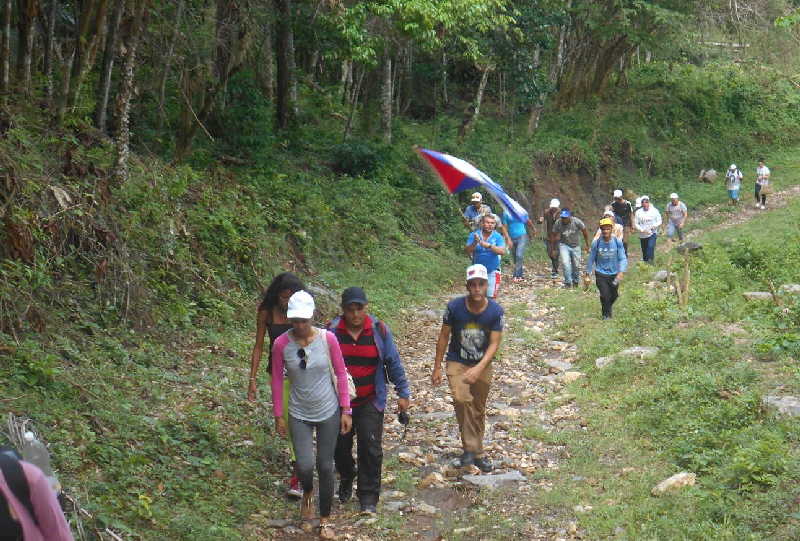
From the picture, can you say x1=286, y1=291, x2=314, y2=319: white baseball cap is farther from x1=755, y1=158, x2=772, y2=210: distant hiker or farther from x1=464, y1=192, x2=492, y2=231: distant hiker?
x1=755, y1=158, x2=772, y2=210: distant hiker

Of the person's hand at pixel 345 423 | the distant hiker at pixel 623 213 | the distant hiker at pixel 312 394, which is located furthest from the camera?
the distant hiker at pixel 623 213

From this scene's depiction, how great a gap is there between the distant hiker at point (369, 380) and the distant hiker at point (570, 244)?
10.1m

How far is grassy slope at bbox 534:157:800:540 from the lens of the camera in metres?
5.96

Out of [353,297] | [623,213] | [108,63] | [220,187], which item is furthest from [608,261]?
[108,63]

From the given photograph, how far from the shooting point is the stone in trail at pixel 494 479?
7246 mm

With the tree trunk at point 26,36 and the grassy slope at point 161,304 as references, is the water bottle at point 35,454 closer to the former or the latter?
the grassy slope at point 161,304

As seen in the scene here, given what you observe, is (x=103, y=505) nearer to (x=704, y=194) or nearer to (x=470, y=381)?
(x=470, y=381)

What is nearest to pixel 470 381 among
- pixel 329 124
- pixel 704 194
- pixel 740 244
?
pixel 740 244

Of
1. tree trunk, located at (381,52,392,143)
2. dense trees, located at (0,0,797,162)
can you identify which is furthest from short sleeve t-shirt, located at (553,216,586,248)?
tree trunk, located at (381,52,392,143)

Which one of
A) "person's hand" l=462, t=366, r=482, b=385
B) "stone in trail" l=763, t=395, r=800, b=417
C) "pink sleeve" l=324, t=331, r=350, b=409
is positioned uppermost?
"pink sleeve" l=324, t=331, r=350, b=409

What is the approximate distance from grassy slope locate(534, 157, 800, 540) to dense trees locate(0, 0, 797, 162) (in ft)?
16.4

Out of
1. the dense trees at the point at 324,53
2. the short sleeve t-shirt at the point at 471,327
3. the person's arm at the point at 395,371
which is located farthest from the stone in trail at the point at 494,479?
the dense trees at the point at 324,53

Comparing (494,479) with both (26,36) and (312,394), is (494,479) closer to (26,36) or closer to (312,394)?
(312,394)

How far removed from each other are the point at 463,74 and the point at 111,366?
2259 cm
